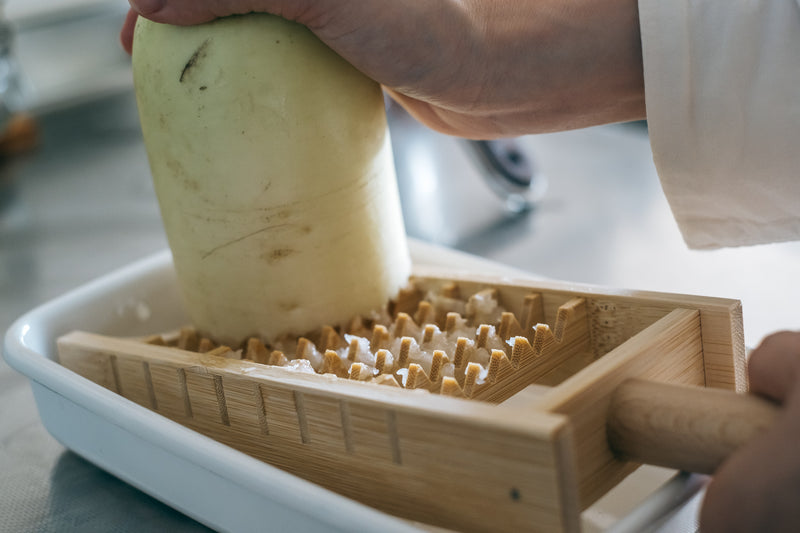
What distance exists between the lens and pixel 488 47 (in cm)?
52

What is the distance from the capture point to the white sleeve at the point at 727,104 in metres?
0.46

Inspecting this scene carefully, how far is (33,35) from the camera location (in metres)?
1.63

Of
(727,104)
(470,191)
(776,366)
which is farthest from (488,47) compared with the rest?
(470,191)

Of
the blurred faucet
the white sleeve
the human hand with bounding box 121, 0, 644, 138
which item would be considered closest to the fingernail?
the human hand with bounding box 121, 0, 644, 138

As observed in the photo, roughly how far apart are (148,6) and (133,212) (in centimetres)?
83

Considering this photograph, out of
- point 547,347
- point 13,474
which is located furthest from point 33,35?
point 547,347

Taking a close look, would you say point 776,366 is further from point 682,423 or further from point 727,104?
point 727,104

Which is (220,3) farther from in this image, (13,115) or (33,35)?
(33,35)

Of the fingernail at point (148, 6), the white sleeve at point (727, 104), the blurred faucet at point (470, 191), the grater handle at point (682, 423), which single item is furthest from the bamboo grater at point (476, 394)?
the blurred faucet at point (470, 191)

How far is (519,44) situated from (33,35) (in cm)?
141

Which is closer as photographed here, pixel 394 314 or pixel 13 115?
pixel 394 314

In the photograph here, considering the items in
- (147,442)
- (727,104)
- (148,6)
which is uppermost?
(148,6)

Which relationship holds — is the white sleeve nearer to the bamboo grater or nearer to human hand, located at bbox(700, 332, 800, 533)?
the bamboo grater

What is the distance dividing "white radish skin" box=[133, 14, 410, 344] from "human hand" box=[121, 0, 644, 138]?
0.02 metres
